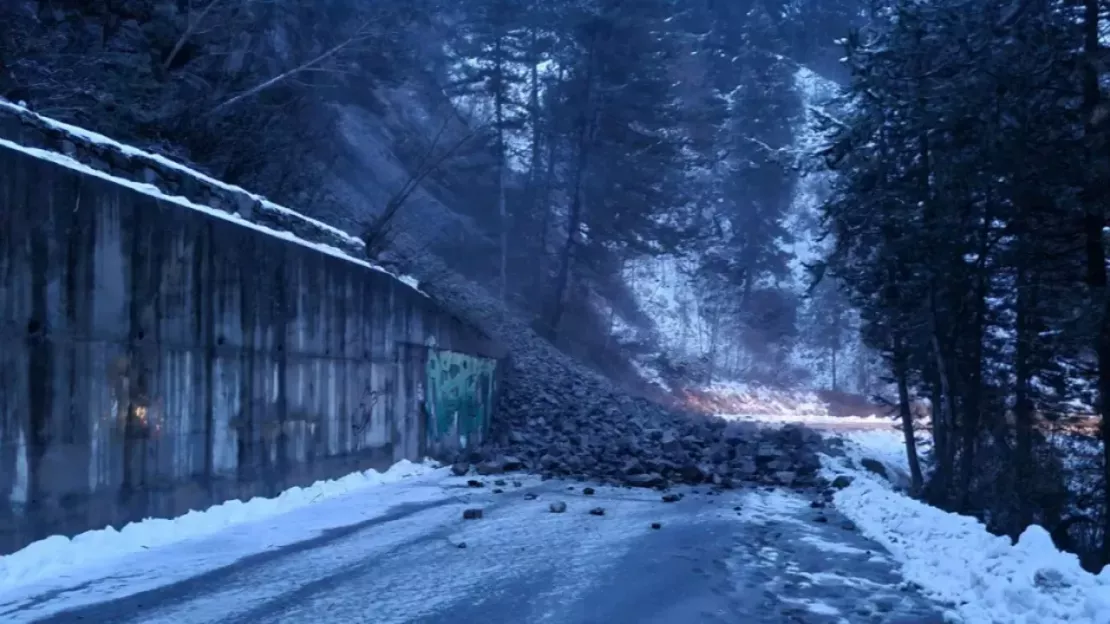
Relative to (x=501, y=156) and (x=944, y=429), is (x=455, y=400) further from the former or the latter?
(x=501, y=156)


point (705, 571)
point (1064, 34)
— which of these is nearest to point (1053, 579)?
point (705, 571)

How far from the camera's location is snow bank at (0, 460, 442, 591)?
871 centimetres

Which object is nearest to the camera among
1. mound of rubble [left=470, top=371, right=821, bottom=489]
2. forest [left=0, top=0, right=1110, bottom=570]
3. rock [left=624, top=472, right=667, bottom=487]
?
forest [left=0, top=0, right=1110, bottom=570]

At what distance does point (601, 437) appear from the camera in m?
23.6

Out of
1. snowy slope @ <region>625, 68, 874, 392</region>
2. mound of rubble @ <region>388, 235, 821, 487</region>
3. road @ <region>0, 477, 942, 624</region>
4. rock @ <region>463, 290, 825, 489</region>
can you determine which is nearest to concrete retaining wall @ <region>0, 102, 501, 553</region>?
road @ <region>0, 477, 942, 624</region>

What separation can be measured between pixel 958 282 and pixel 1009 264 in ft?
5.37

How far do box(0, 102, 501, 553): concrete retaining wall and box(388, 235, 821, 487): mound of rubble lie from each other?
4.26 meters

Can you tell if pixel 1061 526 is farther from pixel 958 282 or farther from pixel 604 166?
pixel 604 166

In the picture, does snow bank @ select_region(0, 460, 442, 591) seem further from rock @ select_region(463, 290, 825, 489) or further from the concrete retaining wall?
rock @ select_region(463, 290, 825, 489)

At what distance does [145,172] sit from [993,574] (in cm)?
943

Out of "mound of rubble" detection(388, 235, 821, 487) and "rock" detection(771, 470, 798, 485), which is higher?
"mound of rubble" detection(388, 235, 821, 487)

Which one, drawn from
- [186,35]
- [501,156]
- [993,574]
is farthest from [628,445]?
[501,156]

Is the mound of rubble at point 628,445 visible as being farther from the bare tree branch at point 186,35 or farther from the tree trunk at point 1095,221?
the bare tree branch at point 186,35

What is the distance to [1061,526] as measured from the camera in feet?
39.3
